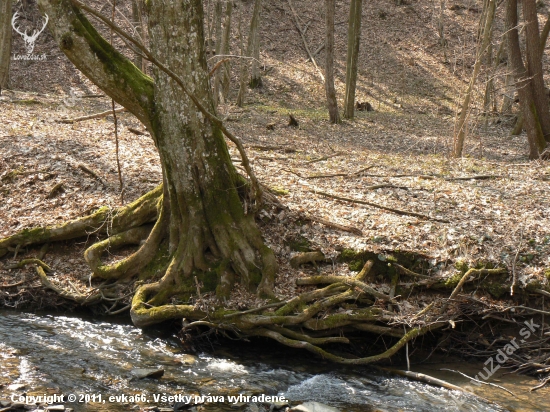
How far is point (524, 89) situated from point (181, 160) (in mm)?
9585

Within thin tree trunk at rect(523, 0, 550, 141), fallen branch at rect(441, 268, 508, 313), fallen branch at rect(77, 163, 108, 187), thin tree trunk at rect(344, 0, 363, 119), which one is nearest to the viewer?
fallen branch at rect(441, 268, 508, 313)

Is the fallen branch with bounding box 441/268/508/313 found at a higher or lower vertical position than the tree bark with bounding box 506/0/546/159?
lower

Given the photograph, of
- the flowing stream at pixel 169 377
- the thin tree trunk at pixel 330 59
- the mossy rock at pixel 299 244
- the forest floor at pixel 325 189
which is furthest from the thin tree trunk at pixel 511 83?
the flowing stream at pixel 169 377

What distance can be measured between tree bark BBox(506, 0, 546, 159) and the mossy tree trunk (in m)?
8.74

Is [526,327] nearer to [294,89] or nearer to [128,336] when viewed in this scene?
[128,336]


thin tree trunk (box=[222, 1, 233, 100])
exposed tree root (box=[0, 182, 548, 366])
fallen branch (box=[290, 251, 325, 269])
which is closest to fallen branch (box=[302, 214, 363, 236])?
fallen branch (box=[290, 251, 325, 269])

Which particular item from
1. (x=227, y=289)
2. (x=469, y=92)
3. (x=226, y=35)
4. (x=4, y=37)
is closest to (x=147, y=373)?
(x=227, y=289)

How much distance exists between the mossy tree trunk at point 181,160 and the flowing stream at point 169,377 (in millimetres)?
705

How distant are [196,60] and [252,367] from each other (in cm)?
412

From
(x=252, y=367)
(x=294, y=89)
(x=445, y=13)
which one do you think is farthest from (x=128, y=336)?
(x=445, y=13)

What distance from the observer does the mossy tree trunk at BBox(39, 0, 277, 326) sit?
721cm

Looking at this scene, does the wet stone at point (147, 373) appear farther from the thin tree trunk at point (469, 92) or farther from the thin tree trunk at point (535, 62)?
the thin tree trunk at point (535, 62)

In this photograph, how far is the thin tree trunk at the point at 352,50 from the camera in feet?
61.6

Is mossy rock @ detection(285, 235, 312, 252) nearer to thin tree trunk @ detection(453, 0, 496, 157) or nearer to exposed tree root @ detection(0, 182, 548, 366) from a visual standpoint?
exposed tree root @ detection(0, 182, 548, 366)
